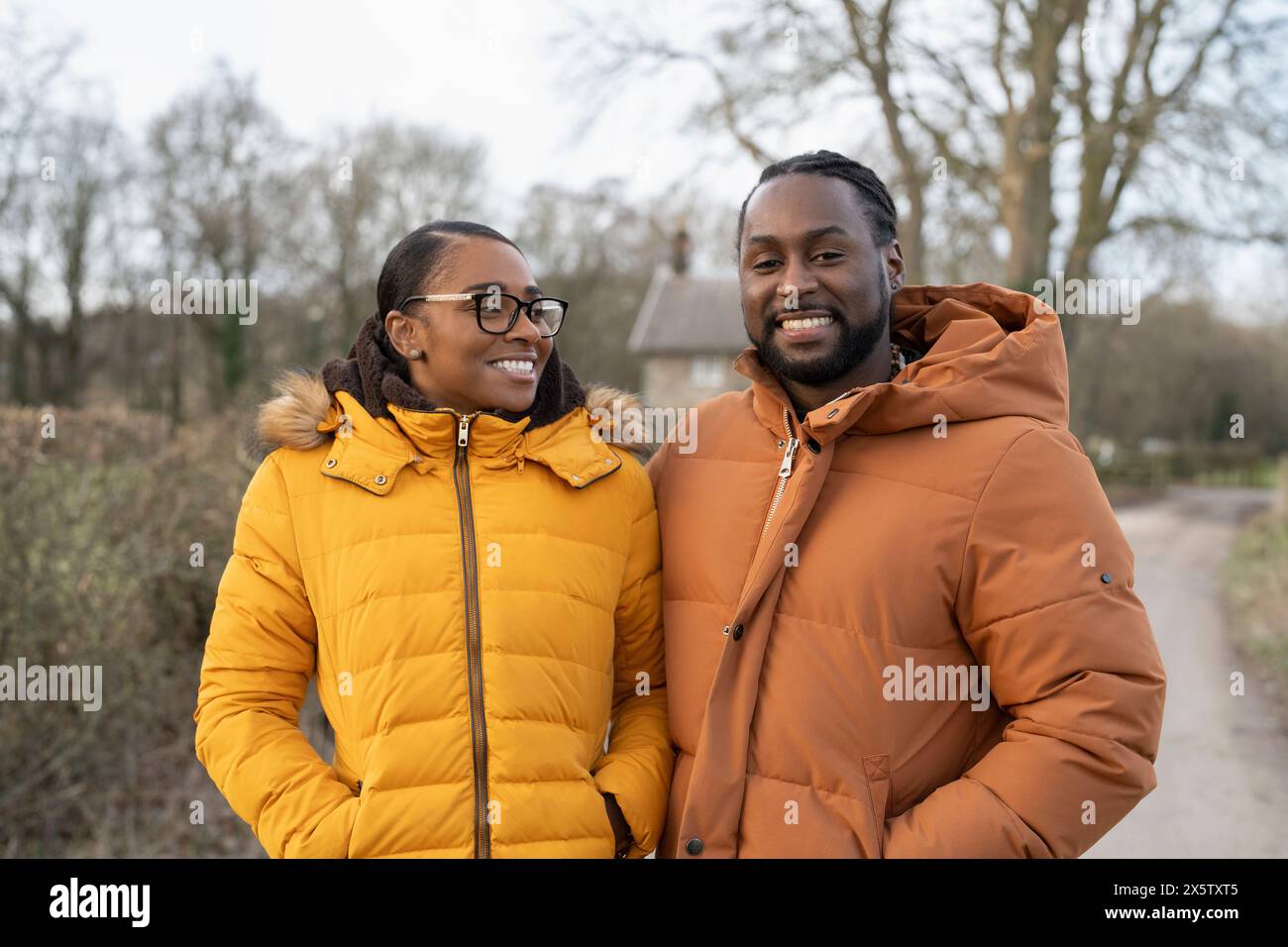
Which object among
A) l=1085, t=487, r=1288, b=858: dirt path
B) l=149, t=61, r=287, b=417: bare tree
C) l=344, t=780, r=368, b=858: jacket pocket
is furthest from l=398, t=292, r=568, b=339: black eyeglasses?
l=149, t=61, r=287, b=417: bare tree

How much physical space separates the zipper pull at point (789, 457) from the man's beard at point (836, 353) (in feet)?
0.53

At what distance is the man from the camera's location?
212cm

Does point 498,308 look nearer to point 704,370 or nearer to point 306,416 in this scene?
point 306,416

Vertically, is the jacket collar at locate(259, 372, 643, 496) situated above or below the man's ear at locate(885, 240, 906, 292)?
below

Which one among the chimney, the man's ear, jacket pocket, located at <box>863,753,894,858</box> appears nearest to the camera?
jacket pocket, located at <box>863,753,894,858</box>

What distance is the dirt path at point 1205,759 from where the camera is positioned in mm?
5629

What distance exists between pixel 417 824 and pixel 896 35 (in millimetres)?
12838

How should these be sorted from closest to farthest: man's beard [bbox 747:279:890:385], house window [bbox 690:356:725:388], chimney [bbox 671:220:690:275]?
man's beard [bbox 747:279:890:385] < chimney [bbox 671:220:690:275] < house window [bbox 690:356:725:388]

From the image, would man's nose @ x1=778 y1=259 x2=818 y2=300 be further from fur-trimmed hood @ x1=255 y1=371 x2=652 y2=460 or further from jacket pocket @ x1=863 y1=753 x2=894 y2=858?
jacket pocket @ x1=863 y1=753 x2=894 y2=858

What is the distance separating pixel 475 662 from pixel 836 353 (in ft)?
3.76
